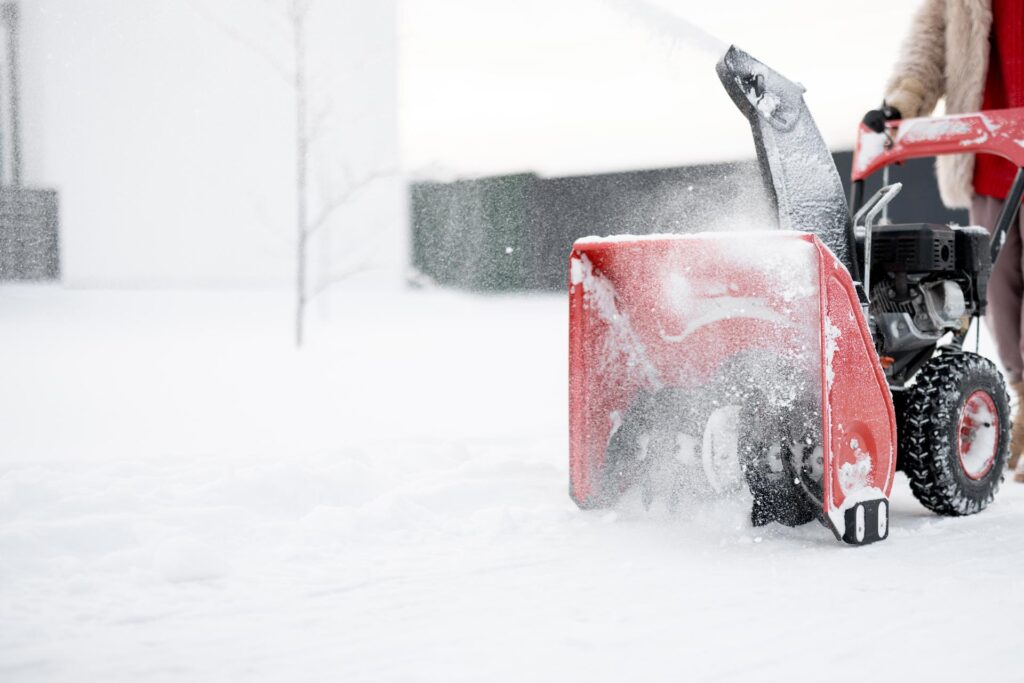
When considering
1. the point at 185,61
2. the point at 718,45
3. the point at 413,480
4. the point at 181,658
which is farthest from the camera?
the point at 185,61

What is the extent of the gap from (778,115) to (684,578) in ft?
4.10

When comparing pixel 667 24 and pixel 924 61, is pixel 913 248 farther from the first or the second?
pixel 924 61

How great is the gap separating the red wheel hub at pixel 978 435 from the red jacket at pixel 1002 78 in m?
0.97

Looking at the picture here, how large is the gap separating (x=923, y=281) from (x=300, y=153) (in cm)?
552

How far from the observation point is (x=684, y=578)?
6.68 ft

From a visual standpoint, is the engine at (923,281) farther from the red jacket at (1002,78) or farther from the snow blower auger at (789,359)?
the red jacket at (1002,78)

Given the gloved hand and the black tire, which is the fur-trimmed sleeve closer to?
the gloved hand

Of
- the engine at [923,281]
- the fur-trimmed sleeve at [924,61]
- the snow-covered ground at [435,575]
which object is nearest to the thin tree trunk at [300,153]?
the snow-covered ground at [435,575]

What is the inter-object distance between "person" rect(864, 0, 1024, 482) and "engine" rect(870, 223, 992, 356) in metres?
0.66

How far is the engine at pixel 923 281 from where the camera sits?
102 inches

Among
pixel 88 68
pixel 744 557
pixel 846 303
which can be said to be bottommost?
pixel 744 557

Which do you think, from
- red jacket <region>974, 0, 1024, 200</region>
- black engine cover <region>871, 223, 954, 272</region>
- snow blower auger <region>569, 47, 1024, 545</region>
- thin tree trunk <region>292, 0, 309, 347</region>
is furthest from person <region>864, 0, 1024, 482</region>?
thin tree trunk <region>292, 0, 309, 347</region>

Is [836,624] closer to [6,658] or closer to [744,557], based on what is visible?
[744,557]

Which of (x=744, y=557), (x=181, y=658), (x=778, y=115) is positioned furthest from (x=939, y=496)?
(x=181, y=658)
